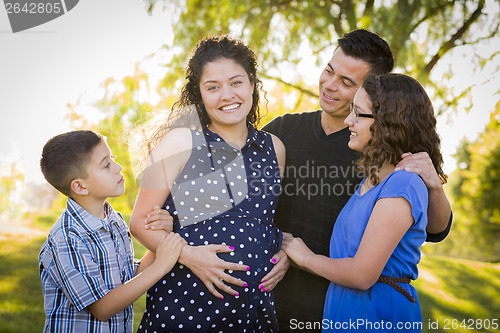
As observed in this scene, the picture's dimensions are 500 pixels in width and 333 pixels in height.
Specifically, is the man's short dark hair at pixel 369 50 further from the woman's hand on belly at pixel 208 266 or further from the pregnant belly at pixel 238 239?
the woman's hand on belly at pixel 208 266

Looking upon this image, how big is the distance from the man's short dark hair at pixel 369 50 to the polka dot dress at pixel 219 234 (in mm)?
941

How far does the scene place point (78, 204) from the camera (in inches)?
83.0

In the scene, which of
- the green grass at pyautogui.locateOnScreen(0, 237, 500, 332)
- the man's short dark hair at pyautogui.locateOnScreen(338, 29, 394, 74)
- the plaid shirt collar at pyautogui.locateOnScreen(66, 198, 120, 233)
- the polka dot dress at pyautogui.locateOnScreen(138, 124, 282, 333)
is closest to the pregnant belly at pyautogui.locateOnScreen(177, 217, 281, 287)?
the polka dot dress at pyautogui.locateOnScreen(138, 124, 282, 333)

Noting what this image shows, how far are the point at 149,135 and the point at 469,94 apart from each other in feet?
20.4

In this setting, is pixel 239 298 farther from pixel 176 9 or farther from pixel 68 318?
pixel 176 9

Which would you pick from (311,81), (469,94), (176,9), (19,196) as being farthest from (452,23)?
(19,196)

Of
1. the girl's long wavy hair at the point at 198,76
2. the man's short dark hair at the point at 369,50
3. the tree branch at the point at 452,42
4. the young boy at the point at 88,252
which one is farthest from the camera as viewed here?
the tree branch at the point at 452,42

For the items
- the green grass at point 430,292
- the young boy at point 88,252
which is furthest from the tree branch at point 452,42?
the young boy at point 88,252

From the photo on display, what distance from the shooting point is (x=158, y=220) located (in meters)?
2.08

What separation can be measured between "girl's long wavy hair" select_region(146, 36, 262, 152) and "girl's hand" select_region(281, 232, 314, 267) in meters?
0.78

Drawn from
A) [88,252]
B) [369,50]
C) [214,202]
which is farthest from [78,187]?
[369,50]

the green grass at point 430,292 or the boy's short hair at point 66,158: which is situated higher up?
the boy's short hair at point 66,158

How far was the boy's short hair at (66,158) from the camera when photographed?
2.08 metres

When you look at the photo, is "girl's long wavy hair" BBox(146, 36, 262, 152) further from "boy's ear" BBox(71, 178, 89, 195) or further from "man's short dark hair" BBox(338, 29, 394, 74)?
"man's short dark hair" BBox(338, 29, 394, 74)
